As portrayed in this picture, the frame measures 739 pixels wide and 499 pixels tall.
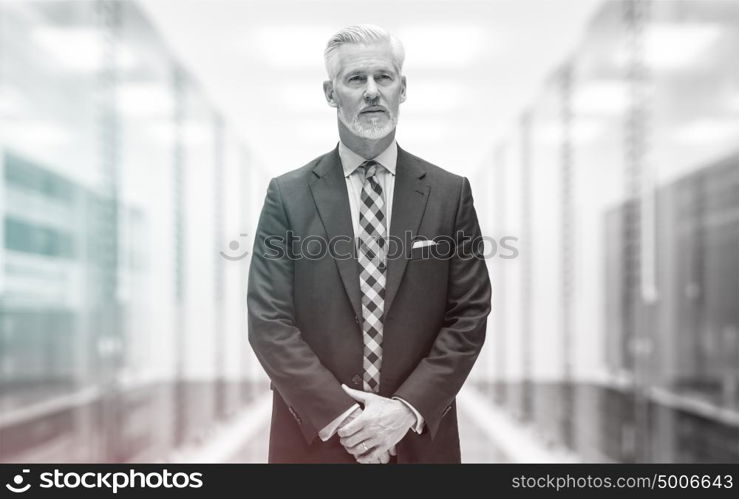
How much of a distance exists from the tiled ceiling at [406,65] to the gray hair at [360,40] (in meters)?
0.09

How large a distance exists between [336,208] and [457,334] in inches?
13.6

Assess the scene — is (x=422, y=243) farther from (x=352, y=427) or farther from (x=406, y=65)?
(x=406, y=65)

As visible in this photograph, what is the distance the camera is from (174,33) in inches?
104

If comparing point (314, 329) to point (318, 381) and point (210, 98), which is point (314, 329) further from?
point (210, 98)

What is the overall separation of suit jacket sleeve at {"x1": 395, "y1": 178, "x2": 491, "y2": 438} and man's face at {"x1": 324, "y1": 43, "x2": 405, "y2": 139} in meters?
0.23

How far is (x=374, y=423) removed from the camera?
4.31 ft

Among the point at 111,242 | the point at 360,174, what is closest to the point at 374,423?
the point at 360,174

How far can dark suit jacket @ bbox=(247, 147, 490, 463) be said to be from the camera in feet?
4.37

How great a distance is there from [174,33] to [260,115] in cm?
79

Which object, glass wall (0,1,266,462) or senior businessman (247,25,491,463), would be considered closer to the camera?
senior businessman (247,25,491,463)

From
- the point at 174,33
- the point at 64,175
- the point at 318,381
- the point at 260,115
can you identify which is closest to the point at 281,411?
the point at 318,381

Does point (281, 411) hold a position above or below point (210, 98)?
below

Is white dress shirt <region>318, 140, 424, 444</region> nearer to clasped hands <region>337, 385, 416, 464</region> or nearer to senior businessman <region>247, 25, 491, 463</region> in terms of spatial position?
senior businessman <region>247, 25, 491, 463</region>
